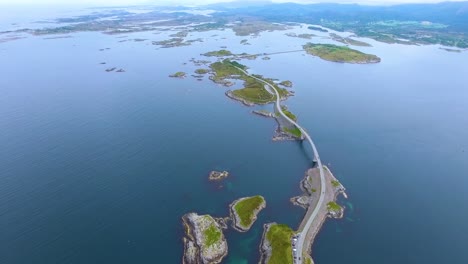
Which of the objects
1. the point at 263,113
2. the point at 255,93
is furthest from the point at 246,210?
the point at 255,93

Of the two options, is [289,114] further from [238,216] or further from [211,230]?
[211,230]

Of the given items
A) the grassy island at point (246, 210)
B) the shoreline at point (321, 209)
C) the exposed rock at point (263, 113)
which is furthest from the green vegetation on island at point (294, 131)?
the grassy island at point (246, 210)

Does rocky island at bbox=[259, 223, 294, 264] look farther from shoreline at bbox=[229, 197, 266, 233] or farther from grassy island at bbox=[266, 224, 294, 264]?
shoreline at bbox=[229, 197, 266, 233]

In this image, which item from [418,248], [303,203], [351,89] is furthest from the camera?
[351,89]

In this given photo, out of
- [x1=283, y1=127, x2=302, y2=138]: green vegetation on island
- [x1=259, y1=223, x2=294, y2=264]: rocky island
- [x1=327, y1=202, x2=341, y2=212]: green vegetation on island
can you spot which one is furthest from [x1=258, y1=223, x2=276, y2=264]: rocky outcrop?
[x1=283, y1=127, x2=302, y2=138]: green vegetation on island

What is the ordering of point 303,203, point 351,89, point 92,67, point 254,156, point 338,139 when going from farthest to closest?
point 92,67, point 351,89, point 338,139, point 254,156, point 303,203

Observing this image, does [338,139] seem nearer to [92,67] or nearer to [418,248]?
[418,248]

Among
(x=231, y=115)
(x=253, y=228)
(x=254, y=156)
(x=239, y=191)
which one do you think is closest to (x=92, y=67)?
(x=231, y=115)

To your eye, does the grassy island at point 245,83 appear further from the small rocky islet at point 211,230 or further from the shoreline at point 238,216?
the small rocky islet at point 211,230
